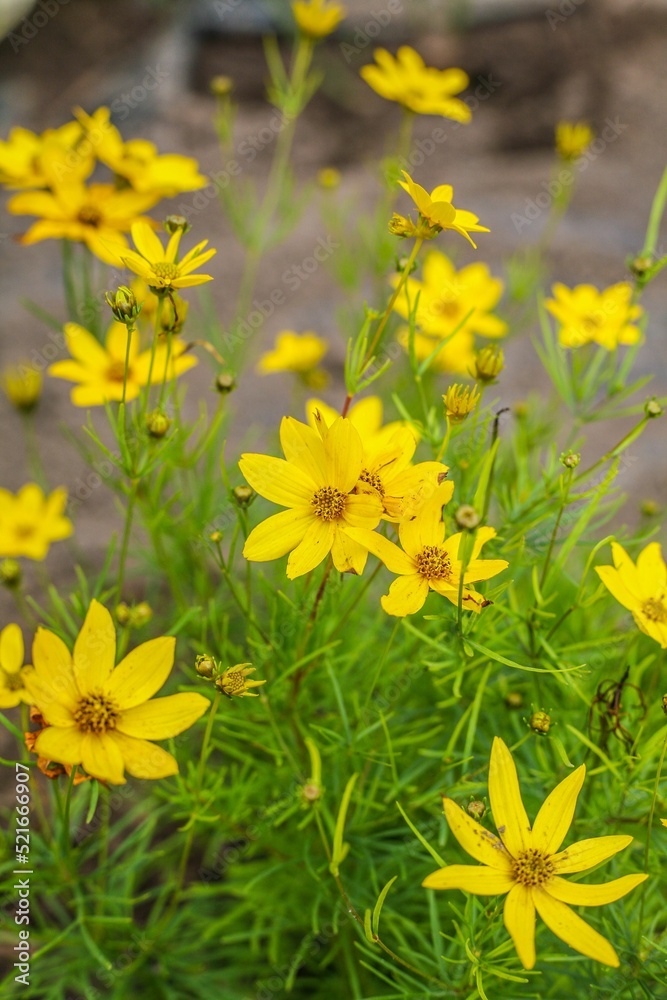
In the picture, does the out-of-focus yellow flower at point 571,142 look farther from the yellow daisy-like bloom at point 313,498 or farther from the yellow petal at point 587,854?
the yellow petal at point 587,854

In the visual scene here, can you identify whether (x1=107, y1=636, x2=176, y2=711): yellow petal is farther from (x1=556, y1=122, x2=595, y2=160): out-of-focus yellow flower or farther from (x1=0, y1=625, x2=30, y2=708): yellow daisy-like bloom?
(x1=556, y1=122, x2=595, y2=160): out-of-focus yellow flower

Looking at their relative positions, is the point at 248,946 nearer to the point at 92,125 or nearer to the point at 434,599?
the point at 434,599

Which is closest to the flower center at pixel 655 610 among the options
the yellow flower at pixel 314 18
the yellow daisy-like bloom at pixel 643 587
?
the yellow daisy-like bloom at pixel 643 587

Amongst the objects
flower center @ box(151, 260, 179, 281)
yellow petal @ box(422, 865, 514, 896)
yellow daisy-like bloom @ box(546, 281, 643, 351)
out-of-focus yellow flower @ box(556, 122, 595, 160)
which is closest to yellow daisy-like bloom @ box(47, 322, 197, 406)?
flower center @ box(151, 260, 179, 281)

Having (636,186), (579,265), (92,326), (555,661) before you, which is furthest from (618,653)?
(636,186)

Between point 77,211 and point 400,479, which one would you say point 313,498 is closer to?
point 400,479

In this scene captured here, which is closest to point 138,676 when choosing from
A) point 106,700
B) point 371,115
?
point 106,700
